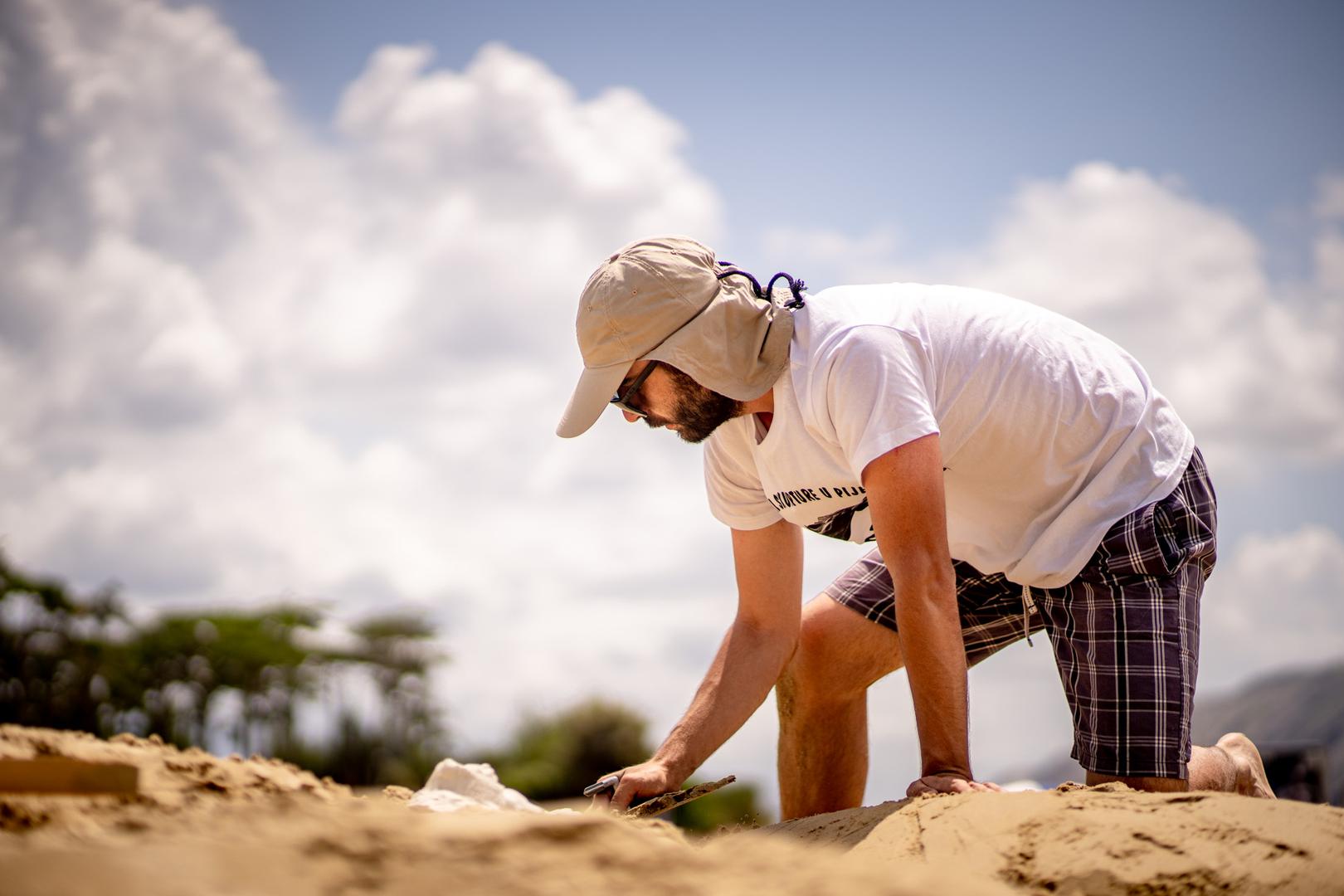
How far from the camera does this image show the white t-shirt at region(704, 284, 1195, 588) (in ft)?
8.49

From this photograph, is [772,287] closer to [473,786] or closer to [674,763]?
[674,763]

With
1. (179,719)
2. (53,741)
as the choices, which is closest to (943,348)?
(53,741)

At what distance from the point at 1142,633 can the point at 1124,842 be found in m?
1.04

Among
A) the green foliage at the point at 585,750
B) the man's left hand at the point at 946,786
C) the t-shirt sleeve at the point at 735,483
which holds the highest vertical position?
the t-shirt sleeve at the point at 735,483

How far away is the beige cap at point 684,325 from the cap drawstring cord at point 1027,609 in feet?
3.16

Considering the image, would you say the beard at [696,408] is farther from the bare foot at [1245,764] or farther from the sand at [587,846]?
the bare foot at [1245,764]

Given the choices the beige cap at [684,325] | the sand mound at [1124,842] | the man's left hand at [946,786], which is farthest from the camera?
the beige cap at [684,325]

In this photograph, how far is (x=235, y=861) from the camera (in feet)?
4.01

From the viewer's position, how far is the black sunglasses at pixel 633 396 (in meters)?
2.79

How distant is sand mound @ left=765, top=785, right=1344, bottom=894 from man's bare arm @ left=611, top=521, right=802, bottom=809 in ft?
2.91

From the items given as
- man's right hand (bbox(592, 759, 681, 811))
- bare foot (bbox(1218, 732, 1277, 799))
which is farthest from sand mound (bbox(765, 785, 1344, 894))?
bare foot (bbox(1218, 732, 1277, 799))

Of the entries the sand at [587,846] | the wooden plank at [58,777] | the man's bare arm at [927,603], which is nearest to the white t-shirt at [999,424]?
the man's bare arm at [927,603]

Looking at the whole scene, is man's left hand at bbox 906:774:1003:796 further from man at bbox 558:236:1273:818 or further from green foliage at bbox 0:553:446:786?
green foliage at bbox 0:553:446:786

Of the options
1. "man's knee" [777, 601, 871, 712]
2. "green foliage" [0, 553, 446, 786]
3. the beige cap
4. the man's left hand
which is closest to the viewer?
the man's left hand
